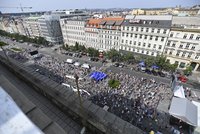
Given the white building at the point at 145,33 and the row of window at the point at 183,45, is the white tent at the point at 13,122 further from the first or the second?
the row of window at the point at 183,45

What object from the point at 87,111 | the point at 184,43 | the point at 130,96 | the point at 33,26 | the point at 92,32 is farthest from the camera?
the point at 33,26

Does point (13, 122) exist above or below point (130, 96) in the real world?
above

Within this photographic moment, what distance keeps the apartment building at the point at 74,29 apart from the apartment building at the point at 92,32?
2711 millimetres

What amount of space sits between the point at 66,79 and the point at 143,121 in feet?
78.0

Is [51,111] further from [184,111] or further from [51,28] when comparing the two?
[51,28]

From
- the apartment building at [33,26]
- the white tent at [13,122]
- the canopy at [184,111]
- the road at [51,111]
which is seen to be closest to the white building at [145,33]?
the canopy at [184,111]

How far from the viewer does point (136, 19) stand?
136 feet

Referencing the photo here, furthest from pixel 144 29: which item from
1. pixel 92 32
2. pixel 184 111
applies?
pixel 184 111

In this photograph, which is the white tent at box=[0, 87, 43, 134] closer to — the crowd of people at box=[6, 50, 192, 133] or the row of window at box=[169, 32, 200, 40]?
the crowd of people at box=[6, 50, 192, 133]

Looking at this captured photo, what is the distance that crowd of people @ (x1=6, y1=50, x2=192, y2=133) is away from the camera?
21.7 meters

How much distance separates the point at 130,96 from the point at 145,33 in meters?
24.9

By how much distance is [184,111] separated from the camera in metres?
19.2

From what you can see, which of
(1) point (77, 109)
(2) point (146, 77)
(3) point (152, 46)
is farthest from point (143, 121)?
(3) point (152, 46)

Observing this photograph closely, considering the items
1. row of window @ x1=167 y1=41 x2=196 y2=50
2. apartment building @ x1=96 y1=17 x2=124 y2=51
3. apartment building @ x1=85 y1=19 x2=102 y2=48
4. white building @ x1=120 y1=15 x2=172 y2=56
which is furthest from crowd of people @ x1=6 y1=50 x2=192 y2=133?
apartment building @ x1=85 y1=19 x2=102 y2=48
